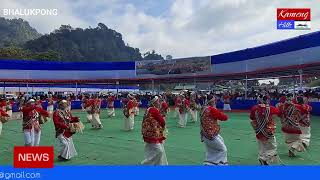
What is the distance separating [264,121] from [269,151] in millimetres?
597

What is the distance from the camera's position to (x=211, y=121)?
25.9 ft

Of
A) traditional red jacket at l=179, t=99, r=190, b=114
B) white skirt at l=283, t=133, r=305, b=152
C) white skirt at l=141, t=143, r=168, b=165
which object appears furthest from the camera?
traditional red jacket at l=179, t=99, r=190, b=114

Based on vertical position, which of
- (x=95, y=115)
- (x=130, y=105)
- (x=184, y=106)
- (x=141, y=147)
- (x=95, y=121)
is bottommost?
(x=141, y=147)

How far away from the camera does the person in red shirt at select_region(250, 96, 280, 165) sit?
26.9 feet

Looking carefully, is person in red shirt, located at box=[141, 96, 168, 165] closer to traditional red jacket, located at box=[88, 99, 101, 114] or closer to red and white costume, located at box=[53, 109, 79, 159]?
red and white costume, located at box=[53, 109, 79, 159]

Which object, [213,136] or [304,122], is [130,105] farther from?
[213,136]

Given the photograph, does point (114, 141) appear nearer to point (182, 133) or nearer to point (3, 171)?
point (182, 133)

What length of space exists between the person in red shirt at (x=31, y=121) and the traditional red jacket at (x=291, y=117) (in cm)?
579

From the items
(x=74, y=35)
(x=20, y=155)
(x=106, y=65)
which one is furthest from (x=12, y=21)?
(x=20, y=155)

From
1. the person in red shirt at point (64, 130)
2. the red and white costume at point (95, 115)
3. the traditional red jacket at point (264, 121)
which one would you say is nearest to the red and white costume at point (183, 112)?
the red and white costume at point (95, 115)

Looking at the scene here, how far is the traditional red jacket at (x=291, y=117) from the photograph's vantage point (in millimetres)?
9727

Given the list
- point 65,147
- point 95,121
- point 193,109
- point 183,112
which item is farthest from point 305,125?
point 193,109

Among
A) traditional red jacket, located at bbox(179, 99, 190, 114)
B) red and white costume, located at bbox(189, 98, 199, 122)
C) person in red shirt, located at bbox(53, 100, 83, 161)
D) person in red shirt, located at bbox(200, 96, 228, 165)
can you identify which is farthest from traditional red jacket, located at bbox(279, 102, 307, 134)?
red and white costume, located at bbox(189, 98, 199, 122)

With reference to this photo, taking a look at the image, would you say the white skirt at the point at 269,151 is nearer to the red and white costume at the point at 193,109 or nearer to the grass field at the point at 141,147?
the grass field at the point at 141,147
